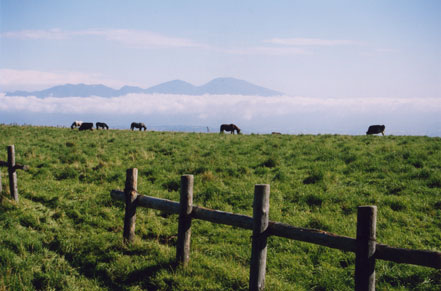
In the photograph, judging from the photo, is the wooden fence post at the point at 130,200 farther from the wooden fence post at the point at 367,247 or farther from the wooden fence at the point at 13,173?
the wooden fence post at the point at 367,247

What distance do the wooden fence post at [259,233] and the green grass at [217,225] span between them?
1.96ft

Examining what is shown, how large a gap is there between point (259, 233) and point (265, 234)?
0.37ft

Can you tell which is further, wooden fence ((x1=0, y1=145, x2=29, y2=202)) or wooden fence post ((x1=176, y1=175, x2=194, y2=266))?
wooden fence ((x1=0, y1=145, x2=29, y2=202))

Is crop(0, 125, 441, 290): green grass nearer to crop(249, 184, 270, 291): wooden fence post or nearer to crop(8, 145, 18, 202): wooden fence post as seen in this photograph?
crop(8, 145, 18, 202): wooden fence post

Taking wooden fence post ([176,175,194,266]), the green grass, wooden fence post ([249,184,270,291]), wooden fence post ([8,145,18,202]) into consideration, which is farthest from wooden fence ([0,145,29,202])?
wooden fence post ([249,184,270,291])

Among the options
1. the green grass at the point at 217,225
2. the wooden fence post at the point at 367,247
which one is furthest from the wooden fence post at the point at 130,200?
the wooden fence post at the point at 367,247

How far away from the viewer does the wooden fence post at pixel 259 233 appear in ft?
16.8

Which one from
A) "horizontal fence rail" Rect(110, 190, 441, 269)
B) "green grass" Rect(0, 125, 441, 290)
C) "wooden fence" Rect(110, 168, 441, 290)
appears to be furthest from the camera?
"green grass" Rect(0, 125, 441, 290)

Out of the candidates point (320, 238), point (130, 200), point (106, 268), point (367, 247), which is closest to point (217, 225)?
point (130, 200)

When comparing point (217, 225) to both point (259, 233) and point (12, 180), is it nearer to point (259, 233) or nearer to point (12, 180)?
point (259, 233)

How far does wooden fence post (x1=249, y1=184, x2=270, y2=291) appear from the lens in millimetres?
5109

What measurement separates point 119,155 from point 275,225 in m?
13.6

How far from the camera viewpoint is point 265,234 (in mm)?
5152

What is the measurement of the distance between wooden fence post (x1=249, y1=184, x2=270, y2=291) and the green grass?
1.96ft
